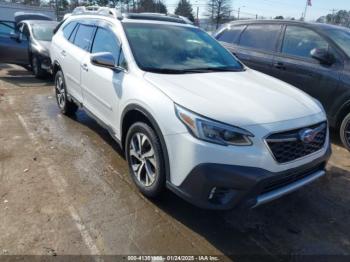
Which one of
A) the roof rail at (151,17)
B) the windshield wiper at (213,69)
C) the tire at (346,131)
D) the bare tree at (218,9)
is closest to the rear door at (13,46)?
the roof rail at (151,17)

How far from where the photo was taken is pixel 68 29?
570 centimetres

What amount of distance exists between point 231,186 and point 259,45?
4.36 metres

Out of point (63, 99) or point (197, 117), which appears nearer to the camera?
point (197, 117)

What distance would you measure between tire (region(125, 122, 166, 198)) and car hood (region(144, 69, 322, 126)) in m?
0.45

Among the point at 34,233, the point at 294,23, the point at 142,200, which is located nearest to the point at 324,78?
the point at 294,23

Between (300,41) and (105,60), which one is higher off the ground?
(300,41)

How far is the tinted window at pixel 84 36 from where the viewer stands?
15.4ft

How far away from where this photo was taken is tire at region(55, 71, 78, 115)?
5.76 m

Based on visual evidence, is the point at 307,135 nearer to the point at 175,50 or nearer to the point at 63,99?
the point at 175,50

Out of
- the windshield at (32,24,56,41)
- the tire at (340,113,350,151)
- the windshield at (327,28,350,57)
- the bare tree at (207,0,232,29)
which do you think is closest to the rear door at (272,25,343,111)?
the windshield at (327,28,350,57)

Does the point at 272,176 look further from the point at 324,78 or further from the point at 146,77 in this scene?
the point at 324,78

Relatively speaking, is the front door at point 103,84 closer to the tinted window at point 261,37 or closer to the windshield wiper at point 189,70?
the windshield wiper at point 189,70

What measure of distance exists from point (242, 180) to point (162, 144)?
775 mm

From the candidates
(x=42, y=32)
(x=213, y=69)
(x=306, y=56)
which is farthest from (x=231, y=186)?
(x=42, y=32)
